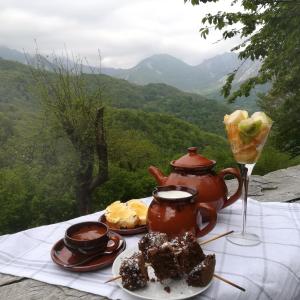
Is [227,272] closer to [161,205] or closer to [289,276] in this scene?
[289,276]

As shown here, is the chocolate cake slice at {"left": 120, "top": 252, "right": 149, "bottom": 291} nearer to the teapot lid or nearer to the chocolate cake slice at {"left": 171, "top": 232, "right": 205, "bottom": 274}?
the chocolate cake slice at {"left": 171, "top": 232, "right": 205, "bottom": 274}

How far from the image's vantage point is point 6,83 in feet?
89.0

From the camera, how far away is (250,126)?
131cm

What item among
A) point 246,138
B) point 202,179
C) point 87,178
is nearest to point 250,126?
point 246,138

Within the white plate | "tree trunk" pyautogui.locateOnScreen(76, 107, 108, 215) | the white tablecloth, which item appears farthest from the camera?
"tree trunk" pyautogui.locateOnScreen(76, 107, 108, 215)

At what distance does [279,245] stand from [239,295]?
0.37 meters

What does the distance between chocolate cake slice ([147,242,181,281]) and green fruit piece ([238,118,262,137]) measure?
51 centimetres

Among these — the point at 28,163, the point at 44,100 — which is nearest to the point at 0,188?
the point at 28,163

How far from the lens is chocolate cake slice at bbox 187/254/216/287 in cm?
104

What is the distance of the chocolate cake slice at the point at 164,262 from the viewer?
106 centimetres

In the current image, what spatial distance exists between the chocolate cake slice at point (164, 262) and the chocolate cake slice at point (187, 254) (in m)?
0.01

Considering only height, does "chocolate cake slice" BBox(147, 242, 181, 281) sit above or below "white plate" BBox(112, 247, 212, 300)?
above

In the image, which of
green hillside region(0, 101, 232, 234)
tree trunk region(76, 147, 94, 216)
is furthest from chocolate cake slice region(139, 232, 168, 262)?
green hillside region(0, 101, 232, 234)

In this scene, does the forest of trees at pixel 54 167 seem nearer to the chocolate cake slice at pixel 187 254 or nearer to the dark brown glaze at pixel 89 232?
the dark brown glaze at pixel 89 232
